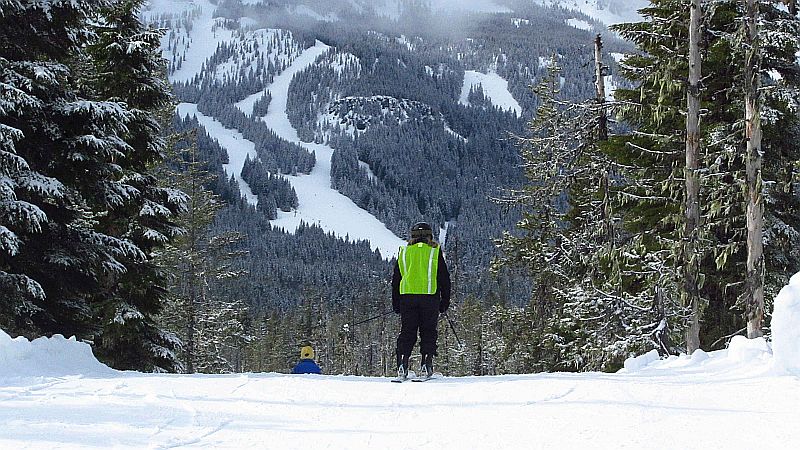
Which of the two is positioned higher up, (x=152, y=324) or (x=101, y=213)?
(x=101, y=213)

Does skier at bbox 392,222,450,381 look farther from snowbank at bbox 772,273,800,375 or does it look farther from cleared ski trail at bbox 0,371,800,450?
snowbank at bbox 772,273,800,375

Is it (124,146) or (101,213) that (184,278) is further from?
(124,146)

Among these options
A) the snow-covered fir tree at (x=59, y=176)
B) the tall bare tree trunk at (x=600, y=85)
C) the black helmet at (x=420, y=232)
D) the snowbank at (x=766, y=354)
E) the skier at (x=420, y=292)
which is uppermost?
the tall bare tree trunk at (x=600, y=85)

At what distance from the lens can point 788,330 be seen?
6.51m

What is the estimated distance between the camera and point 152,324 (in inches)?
602

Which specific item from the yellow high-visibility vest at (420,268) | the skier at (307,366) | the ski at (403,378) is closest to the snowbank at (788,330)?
the yellow high-visibility vest at (420,268)

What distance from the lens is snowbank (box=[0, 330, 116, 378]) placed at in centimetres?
746

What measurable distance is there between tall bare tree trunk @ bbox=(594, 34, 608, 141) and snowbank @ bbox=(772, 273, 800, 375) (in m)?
7.96

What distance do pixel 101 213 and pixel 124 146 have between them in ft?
11.0

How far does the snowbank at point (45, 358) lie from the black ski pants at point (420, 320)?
3540mm

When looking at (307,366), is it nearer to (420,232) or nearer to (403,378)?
(403,378)

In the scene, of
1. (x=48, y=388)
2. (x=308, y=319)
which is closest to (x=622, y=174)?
(x=48, y=388)

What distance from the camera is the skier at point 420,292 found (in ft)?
27.0

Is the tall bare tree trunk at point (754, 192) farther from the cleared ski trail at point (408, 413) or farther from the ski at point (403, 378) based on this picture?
the ski at point (403, 378)
